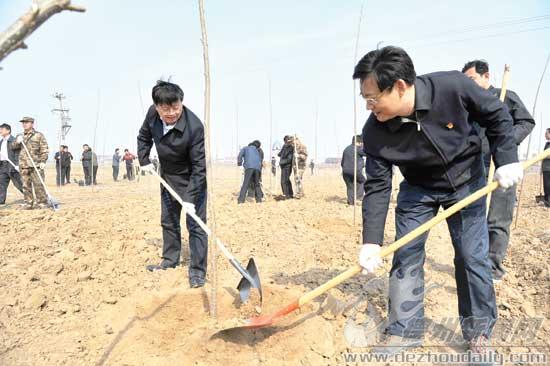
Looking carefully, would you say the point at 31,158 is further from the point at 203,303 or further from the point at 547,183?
the point at 547,183

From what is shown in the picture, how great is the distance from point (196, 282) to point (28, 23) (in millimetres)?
2615

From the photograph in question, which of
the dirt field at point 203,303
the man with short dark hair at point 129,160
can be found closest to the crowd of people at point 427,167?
the dirt field at point 203,303

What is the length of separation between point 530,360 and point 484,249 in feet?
2.46

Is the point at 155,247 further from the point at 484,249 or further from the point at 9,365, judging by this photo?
the point at 484,249

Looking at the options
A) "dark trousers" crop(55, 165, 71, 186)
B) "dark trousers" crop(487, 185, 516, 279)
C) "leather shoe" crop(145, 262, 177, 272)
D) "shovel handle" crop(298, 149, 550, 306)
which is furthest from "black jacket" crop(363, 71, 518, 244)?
"dark trousers" crop(55, 165, 71, 186)

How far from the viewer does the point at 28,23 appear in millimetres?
1078

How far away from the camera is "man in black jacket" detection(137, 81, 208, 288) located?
3.32 meters

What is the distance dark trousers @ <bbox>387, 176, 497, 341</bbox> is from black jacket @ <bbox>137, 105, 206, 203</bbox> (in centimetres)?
179

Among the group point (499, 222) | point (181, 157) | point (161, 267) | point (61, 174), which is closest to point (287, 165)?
point (161, 267)

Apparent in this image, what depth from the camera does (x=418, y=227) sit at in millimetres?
2293

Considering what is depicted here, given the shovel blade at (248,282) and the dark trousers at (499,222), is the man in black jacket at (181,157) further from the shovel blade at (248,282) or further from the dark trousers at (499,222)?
the dark trousers at (499,222)

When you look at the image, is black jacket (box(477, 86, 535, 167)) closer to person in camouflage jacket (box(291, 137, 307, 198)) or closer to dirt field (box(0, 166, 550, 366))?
dirt field (box(0, 166, 550, 366))

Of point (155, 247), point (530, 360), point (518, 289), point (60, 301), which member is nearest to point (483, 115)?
point (530, 360)

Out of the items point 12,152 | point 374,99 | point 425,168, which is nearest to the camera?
point 374,99
